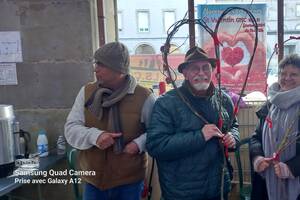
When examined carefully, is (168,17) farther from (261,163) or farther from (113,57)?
(261,163)

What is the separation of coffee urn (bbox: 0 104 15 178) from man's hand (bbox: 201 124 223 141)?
1.23 metres

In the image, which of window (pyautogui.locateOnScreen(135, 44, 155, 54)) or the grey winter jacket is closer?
→ the grey winter jacket

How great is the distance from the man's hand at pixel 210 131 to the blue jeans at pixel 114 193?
510mm

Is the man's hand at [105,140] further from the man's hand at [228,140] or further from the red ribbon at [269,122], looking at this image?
the red ribbon at [269,122]

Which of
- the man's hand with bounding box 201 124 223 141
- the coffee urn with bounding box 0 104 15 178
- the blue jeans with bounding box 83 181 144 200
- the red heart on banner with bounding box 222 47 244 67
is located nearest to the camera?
the man's hand with bounding box 201 124 223 141

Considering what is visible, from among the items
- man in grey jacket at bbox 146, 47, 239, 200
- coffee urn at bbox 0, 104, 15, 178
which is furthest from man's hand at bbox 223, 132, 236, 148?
coffee urn at bbox 0, 104, 15, 178

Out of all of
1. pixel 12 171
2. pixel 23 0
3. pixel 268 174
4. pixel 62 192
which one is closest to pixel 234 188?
pixel 268 174

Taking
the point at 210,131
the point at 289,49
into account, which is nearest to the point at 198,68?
the point at 210,131

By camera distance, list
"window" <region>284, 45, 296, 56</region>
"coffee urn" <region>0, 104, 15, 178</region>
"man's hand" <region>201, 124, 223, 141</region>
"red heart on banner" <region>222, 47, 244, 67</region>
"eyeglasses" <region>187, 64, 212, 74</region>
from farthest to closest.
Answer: "red heart on banner" <region>222, 47, 244, 67</region>, "window" <region>284, 45, 296, 56</region>, "coffee urn" <region>0, 104, 15, 178</region>, "eyeglasses" <region>187, 64, 212, 74</region>, "man's hand" <region>201, 124, 223, 141</region>

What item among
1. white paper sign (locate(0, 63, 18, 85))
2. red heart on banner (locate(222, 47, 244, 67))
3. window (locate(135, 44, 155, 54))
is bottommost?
white paper sign (locate(0, 63, 18, 85))

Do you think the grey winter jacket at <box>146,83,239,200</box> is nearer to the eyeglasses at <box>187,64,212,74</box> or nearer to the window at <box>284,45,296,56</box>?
the eyeglasses at <box>187,64,212,74</box>

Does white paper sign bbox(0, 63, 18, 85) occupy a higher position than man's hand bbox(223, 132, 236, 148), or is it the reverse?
white paper sign bbox(0, 63, 18, 85)

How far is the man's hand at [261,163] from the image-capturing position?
1623 millimetres

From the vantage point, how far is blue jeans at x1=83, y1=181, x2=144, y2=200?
5.76ft
